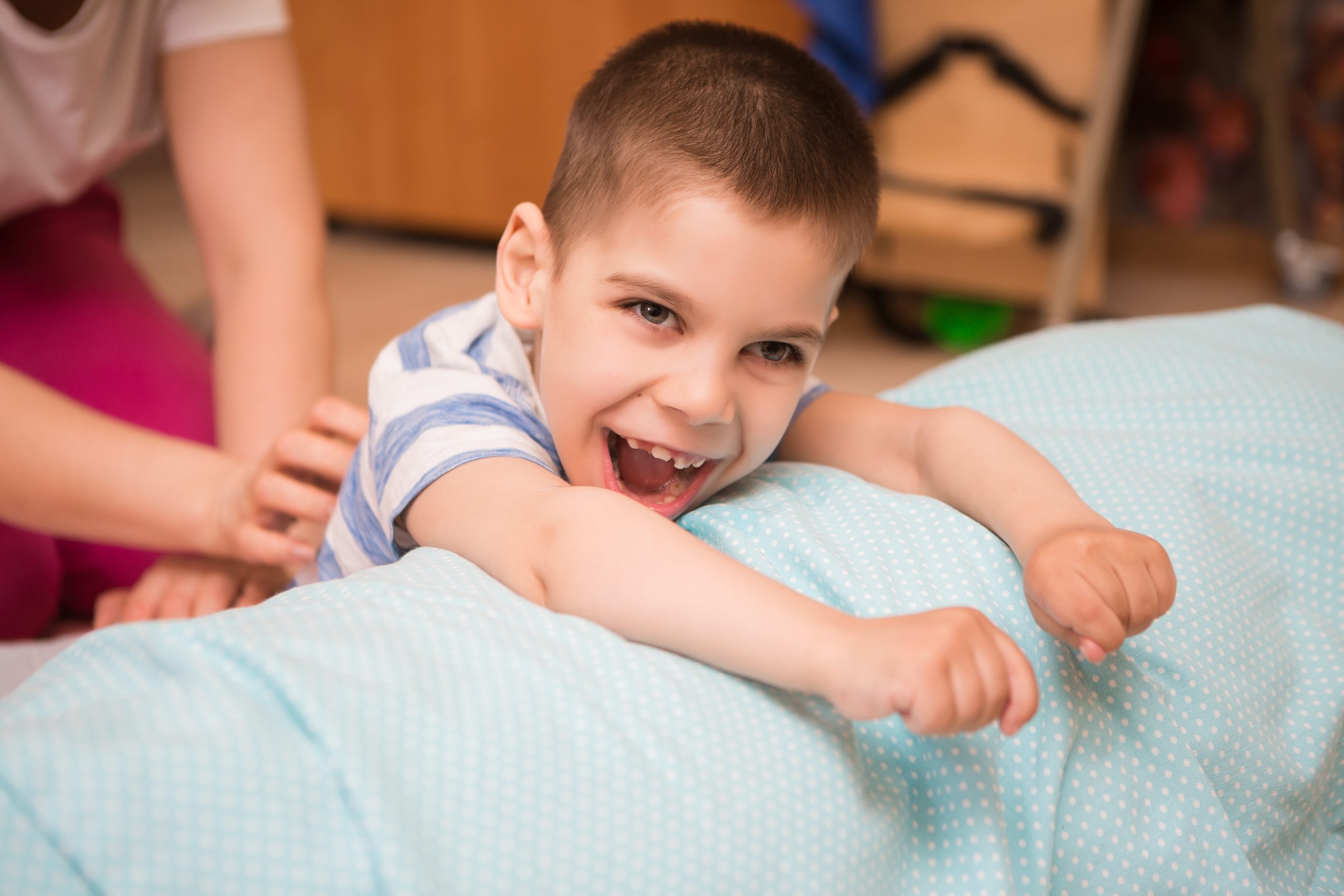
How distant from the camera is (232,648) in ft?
1.49

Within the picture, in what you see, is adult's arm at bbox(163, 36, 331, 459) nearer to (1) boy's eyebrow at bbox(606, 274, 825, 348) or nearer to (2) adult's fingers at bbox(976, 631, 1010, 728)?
(1) boy's eyebrow at bbox(606, 274, 825, 348)

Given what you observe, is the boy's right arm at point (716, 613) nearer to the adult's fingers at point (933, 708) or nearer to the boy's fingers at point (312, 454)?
the adult's fingers at point (933, 708)

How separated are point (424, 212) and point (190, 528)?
2.01 meters

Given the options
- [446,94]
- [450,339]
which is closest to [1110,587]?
[450,339]

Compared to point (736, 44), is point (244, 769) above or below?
below

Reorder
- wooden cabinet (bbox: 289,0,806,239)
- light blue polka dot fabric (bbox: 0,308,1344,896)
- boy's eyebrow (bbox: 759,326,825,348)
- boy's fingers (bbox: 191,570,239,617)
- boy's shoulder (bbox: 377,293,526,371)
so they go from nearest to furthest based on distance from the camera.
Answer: light blue polka dot fabric (bbox: 0,308,1344,896), boy's eyebrow (bbox: 759,326,825,348), boy's shoulder (bbox: 377,293,526,371), boy's fingers (bbox: 191,570,239,617), wooden cabinet (bbox: 289,0,806,239)

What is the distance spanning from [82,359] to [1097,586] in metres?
0.99

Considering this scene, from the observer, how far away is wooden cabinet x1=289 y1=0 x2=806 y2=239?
2.39 meters

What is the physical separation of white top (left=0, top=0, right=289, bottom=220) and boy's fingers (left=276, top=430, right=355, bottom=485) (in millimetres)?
484

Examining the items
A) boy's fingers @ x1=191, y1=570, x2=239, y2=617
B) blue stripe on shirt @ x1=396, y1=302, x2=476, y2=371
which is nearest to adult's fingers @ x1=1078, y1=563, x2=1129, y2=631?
blue stripe on shirt @ x1=396, y1=302, x2=476, y2=371

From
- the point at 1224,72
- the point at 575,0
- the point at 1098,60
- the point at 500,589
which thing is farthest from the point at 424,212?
the point at 500,589

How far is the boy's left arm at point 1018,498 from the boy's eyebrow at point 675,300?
142 mm

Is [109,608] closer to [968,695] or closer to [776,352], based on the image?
[776,352]

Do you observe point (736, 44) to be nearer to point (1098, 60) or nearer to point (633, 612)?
point (633, 612)
